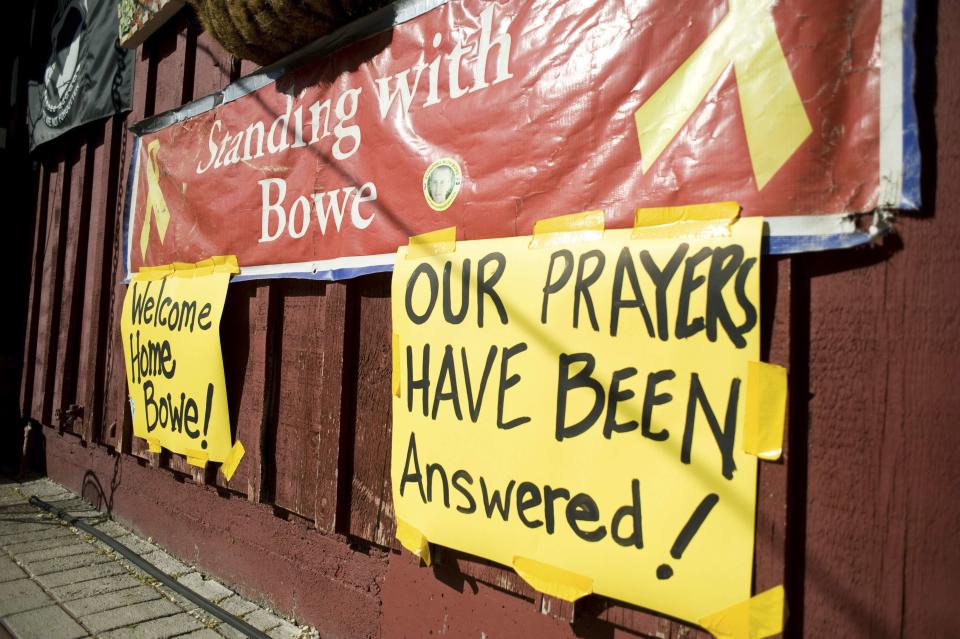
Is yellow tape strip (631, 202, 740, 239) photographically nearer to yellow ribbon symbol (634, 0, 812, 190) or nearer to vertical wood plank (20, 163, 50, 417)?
yellow ribbon symbol (634, 0, 812, 190)

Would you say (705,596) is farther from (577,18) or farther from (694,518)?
(577,18)

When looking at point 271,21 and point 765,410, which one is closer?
point 765,410

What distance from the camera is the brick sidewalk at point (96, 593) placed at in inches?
118

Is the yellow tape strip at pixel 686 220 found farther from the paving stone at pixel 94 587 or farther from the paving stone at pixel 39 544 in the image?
the paving stone at pixel 39 544

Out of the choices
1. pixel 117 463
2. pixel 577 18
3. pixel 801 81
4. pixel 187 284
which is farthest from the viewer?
pixel 117 463

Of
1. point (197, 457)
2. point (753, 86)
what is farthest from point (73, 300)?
point (753, 86)

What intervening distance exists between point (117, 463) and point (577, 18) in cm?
456

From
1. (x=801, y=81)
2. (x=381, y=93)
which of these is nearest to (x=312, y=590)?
(x=381, y=93)

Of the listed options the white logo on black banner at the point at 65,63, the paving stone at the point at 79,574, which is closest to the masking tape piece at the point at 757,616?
the paving stone at the point at 79,574

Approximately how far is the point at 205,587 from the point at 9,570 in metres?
1.31

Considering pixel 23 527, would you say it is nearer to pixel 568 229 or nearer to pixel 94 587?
pixel 94 587

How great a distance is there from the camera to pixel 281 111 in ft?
10.7

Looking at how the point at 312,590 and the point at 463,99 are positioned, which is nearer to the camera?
the point at 463,99

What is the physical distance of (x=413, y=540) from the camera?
7.94ft
